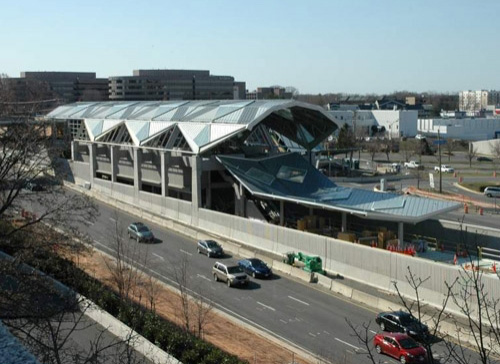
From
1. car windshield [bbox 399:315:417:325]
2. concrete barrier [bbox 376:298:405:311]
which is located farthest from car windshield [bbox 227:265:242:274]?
car windshield [bbox 399:315:417:325]

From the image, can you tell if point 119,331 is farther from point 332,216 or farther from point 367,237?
point 332,216

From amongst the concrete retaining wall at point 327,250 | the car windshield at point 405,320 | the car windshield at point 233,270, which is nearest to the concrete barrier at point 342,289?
the concrete retaining wall at point 327,250

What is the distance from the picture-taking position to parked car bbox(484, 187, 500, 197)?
50375 millimetres

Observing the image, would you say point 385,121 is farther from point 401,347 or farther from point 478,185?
point 401,347

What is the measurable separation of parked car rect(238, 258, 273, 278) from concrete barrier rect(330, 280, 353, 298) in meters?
3.09

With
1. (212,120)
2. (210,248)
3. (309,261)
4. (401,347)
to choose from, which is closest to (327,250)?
(309,261)

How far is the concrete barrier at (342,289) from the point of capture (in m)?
23.9

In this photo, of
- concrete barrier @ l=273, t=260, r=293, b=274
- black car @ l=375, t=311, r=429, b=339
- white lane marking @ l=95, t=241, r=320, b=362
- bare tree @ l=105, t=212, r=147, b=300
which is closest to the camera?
white lane marking @ l=95, t=241, r=320, b=362

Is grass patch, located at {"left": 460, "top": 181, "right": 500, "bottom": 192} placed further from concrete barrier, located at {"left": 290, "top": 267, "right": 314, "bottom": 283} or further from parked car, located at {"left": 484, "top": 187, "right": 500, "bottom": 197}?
concrete barrier, located at {"left": 290, "top": 267, "right": 314, "bottom": 283}

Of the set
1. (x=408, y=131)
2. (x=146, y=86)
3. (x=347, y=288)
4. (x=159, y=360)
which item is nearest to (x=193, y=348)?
(x=159, y=360)

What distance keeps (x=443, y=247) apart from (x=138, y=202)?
72.1 ft

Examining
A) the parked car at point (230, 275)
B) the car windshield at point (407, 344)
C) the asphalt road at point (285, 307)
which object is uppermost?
the car windshield at point (407, 344)

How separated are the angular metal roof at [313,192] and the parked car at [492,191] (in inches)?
756

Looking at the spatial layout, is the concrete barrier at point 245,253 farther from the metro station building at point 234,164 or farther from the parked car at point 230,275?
the parked car at point 230,275
